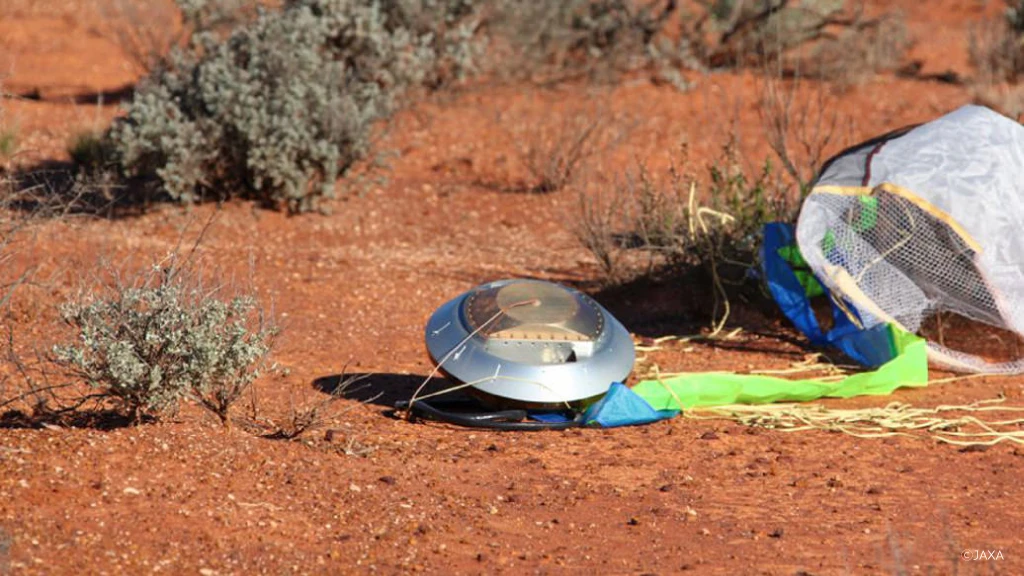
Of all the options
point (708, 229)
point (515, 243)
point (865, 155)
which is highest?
point (865, 155)

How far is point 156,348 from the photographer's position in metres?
4.28

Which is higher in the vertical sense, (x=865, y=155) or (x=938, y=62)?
(x=865, y=155)

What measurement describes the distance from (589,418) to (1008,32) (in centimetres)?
971

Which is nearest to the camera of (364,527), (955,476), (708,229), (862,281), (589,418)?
(364,527)

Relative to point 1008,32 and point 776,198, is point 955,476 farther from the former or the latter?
point 1008,32

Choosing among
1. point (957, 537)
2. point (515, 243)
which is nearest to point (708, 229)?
point (515, 243)

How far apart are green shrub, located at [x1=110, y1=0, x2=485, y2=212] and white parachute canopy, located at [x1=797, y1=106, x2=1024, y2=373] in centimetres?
375

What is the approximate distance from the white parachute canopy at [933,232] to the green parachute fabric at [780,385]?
241 millimetres

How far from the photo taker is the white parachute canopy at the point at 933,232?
6.02 metres

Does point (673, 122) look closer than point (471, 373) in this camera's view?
No

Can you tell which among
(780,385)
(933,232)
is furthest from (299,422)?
(933,232)

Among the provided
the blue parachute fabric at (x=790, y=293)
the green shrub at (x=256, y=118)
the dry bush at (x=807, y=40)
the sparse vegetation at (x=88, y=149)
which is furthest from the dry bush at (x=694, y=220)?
the dry bush at (x=807, y=40)

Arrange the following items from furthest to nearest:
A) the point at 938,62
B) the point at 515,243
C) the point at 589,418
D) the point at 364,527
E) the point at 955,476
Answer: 1. the point at 938,62
2. the point at 515,243
3. the point at 589,418
4. the point at 955,476
5. the point at 364,527

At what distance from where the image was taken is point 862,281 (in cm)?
618
